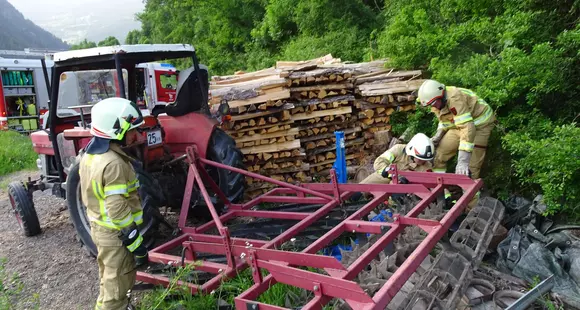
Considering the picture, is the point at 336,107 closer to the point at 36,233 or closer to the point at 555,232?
the point at 555,232

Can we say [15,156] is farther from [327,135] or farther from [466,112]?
[466,112]

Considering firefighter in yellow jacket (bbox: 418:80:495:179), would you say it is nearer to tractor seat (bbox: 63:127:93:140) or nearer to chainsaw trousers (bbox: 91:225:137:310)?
chainsaw trousers (bbox: 91:225:137:310)

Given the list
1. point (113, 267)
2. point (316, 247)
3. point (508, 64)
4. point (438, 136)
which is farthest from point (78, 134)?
point (508, 64)

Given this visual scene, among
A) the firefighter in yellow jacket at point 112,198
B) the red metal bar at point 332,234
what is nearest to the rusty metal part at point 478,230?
the red metal bar at point 332,234

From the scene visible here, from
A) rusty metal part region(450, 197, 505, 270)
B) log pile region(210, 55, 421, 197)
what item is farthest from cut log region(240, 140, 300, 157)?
rusty metal part region(450, 197, 505, 270)

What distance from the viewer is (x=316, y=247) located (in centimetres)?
330

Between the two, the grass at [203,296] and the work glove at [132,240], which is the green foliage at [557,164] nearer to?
the grass at [203,296]

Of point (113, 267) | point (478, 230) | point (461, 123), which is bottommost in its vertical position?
point (478, 230)

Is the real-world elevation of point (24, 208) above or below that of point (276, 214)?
below

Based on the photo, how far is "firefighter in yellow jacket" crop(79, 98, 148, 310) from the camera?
124 inches

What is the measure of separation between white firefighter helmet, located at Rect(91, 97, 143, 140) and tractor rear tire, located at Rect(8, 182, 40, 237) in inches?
126

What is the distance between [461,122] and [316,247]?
2.67 metres

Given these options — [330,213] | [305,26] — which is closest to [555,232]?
[330,213]

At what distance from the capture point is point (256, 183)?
259 inches
